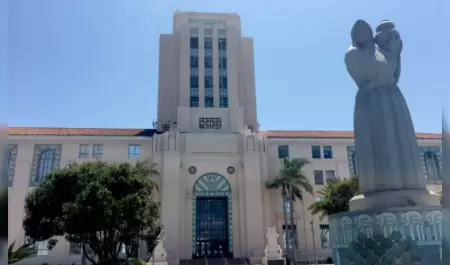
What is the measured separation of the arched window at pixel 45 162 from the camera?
38.8 m

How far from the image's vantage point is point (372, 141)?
459 inches

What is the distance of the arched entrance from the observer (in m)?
38.0

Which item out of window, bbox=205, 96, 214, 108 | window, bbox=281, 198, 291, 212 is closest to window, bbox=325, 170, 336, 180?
window, bbox=281, 198, 291, 212

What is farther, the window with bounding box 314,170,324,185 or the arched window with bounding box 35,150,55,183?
the window with bounding box 314,170,324,185

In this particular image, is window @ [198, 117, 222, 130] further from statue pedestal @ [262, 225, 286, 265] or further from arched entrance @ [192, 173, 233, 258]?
statue pedestal @ [262, 225, 286, 265]

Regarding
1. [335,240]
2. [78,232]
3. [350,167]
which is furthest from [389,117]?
[350,167]

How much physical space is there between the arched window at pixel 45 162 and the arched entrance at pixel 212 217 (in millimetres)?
15207

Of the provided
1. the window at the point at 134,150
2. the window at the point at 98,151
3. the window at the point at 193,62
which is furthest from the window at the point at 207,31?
the window at the point at 98,151

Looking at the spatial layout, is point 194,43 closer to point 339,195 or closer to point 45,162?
point 45,162

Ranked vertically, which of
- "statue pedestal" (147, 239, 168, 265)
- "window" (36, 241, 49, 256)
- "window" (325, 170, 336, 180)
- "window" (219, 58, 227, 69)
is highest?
"window" (219, 58, 227, 69)

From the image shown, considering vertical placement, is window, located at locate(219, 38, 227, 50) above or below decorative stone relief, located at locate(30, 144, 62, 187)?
above

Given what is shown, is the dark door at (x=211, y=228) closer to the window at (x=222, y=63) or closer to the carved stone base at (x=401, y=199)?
the window at (x=222, y=63)

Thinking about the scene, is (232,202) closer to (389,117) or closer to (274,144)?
(274,144)

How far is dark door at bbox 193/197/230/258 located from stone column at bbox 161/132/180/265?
2.53 meters
